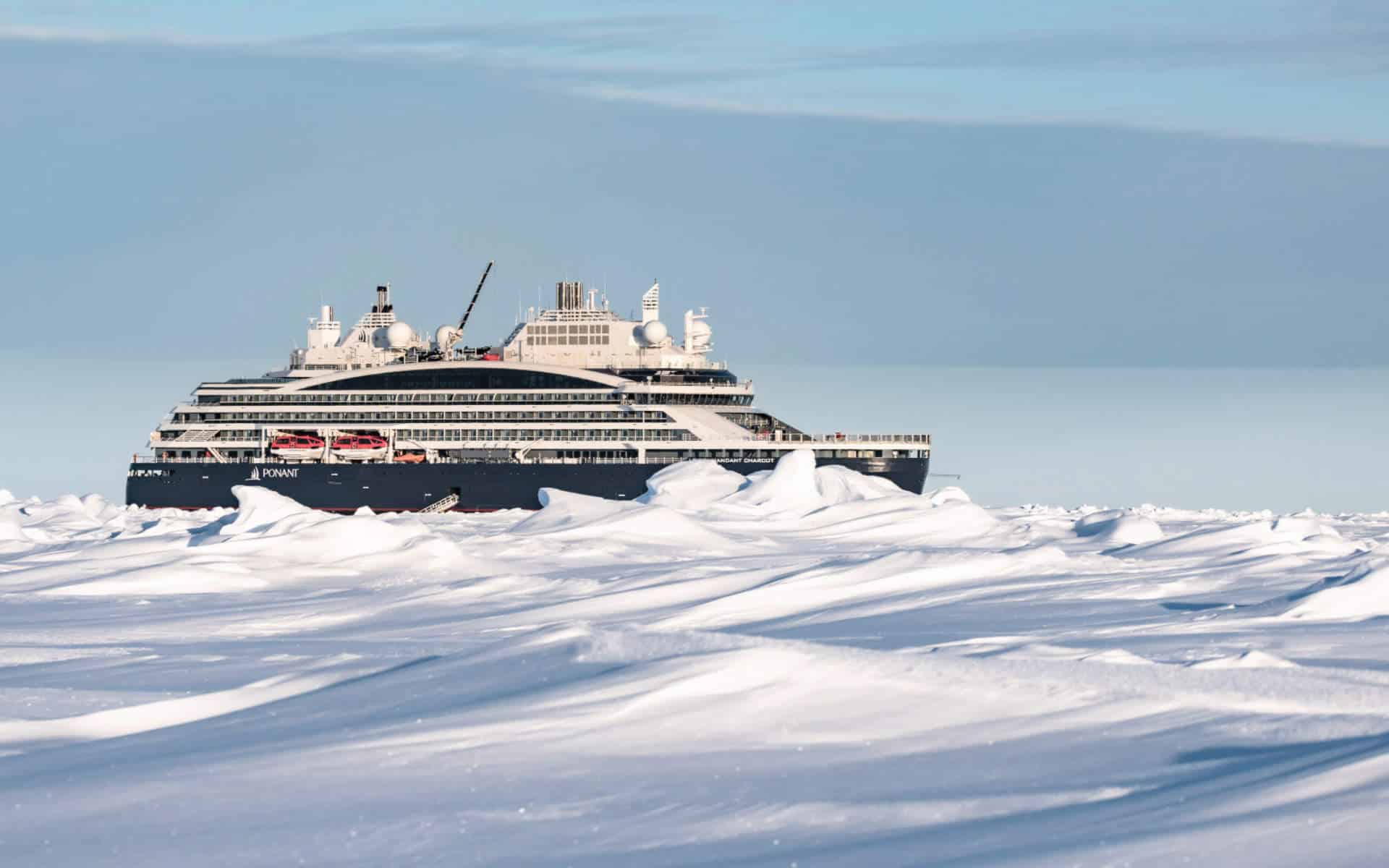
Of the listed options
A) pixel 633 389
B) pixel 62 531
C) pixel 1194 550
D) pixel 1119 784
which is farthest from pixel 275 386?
pixel 1119 784

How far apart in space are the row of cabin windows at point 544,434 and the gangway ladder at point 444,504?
9.66ft

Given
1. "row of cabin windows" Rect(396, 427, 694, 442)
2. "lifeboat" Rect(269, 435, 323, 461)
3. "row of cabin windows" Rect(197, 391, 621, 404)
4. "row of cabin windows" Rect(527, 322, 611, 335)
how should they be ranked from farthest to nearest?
"row of cabin windows" Rect(527, 322, 611, 335), "lifeboat" Rect(269, 435, 323, 461), "row of cabin windows" Rect(197, 391, 621, 404), "row of cabin windows" Rect(396, 427, 694, 442)

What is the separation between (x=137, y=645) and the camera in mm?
20812

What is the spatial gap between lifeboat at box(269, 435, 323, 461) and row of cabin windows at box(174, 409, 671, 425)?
4.21 ft

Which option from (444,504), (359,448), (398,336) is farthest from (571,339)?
(359,448)

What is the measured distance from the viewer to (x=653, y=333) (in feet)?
253

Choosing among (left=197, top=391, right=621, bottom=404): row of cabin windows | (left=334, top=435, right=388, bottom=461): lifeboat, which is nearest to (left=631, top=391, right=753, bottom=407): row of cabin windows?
(left=197, top=391, right=621, bottom=404): row of cabin windows

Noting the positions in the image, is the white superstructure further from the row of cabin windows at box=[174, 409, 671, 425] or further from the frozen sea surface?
the frozen sea surface

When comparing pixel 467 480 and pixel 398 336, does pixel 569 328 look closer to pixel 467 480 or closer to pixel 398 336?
pixel 398 336

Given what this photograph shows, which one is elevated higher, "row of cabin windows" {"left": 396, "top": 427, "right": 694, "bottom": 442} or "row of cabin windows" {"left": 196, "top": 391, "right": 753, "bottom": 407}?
"row of cabin windows" {"left": 196, "top": 391, "right": 753, "bottom": 407}

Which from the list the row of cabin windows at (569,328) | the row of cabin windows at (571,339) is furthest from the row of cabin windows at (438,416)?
the row of cabin windows at (569,328)

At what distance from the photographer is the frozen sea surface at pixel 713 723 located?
412 inches

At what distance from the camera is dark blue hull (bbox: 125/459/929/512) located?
7344cm

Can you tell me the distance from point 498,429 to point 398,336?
27.7 feet
